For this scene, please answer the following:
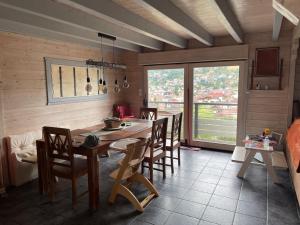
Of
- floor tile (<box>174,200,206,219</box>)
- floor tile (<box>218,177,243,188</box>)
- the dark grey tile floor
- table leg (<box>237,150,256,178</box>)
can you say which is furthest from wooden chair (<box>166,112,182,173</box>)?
table leg (<box>237,150,256,178</box>)

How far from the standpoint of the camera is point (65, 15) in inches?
106

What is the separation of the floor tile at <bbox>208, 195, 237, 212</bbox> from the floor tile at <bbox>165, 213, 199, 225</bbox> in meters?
0.41

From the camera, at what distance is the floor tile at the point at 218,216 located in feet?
7.73

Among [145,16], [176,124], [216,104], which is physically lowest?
[176,124]

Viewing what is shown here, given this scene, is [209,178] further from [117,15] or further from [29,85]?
[29,85]

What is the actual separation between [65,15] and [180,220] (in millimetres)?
2712

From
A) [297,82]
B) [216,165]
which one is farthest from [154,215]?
[297,82]

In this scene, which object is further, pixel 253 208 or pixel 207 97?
pixel 207 97

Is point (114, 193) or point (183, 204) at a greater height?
point (114, 193)

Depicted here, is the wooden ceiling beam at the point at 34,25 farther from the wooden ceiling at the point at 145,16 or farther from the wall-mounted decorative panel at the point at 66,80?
the wall-mounted decorative panel at the point at 66,80

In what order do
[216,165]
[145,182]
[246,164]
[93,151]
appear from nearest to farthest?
[93,151]
[145,182]
[246,164]
[216,165]

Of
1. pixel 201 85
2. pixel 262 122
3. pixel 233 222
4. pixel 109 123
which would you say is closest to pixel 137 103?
pixel 201 85

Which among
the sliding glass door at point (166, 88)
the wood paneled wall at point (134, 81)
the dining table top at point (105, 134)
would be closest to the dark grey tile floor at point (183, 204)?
the dining table top at point (105, 134)

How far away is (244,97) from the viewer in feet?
14.5
